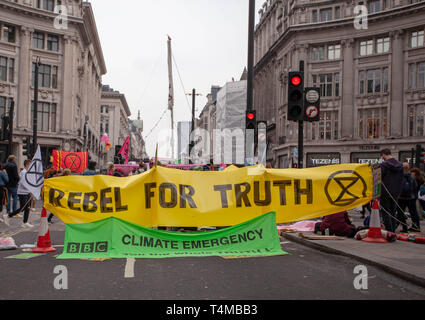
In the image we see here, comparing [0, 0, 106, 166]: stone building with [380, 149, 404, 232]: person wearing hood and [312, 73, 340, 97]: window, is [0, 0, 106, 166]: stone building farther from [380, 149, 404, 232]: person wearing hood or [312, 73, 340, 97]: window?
[380, 149, 404, 232]: person wearing hood

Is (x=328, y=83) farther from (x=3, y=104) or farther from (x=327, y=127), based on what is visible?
(x=3, y=104)

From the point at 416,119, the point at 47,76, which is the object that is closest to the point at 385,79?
the point at 416,119

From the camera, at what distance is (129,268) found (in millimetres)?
6914

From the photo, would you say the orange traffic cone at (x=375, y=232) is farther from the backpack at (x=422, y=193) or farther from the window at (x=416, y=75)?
the window at (x=416, y=75)

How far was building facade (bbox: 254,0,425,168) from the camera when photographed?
1694 inches

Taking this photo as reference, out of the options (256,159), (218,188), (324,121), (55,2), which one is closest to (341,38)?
(324,121)

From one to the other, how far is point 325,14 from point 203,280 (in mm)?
46836

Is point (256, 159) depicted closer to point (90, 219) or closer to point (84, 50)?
point (90, 219)

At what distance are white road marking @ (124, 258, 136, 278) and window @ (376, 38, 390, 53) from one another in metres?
42.6

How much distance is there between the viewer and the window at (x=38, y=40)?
1877 inches

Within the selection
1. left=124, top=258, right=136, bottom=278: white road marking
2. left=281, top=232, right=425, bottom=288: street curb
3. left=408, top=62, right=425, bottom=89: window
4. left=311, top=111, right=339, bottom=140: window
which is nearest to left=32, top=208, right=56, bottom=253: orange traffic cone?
left=124, top=258, right=136, bottom=278: white road marking

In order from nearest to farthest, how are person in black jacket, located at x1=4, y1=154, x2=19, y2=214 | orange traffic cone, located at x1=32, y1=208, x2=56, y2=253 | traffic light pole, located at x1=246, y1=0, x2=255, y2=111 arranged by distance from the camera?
orange traffic cone, located at x1=32, y1=208, x2=56, y2=253 → traffic light pole, located at x1=246, y1=0, x2=255, y2=111 → person in black jacket, located at x1=4, y1=154, x2=19, y2=214

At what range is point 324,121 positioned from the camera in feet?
158

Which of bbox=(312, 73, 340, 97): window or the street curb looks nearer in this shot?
the street curb
